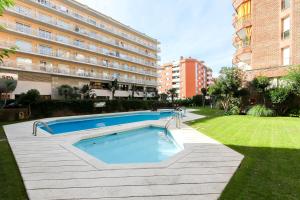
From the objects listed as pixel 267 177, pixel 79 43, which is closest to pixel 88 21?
pixel 79 43

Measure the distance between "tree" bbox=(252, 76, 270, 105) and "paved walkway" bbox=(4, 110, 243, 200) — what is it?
14.3 metres

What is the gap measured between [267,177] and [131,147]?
5.96m

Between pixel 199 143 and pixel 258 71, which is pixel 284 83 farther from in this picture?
pixel 199 143

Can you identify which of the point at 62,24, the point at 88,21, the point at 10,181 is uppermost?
the point at 88,21

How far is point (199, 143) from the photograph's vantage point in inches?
306

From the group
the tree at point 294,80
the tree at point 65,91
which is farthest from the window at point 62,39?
the tree at point 294,80

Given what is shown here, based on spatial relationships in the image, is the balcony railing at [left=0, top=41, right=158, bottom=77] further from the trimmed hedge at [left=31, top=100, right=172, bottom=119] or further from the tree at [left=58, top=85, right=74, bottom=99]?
the trimmed hedge at [left=31, top=100, right=172, bottom=119]

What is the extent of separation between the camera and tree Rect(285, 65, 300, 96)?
16.8m

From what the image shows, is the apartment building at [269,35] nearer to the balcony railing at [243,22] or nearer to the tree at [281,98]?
the balcony railing at [243,22]

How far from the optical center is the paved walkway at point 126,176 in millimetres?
3672

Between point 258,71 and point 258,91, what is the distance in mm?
3997

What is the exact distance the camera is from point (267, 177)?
432cm

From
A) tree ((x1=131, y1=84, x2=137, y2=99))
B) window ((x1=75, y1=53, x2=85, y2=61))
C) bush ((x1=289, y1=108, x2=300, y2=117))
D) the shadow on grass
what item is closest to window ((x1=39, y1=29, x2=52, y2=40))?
window ((x1=75, y1=53, x2=85, y2=61))

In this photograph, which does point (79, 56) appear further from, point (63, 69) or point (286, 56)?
point (286, 56)
